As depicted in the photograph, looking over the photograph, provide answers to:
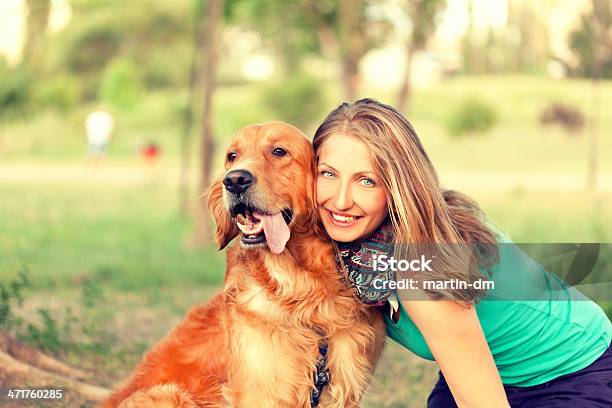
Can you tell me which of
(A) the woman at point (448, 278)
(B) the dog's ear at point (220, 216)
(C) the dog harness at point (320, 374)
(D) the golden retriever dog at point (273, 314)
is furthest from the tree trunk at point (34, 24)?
(A) the woman at point (448, 278)

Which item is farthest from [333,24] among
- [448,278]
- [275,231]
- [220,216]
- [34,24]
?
[448,278]

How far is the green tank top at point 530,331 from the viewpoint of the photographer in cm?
317

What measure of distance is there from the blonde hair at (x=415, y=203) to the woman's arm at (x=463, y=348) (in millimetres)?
54

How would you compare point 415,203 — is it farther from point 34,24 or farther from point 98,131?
point 98,131

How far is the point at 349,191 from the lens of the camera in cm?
291


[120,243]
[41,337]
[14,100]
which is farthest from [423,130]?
[41,337]

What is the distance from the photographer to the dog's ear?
3.28m

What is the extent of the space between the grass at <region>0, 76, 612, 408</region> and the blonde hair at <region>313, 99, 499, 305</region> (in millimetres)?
2090

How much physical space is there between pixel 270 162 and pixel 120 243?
921 cm

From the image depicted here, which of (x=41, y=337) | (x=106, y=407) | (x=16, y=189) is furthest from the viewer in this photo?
(x=16, y=189)

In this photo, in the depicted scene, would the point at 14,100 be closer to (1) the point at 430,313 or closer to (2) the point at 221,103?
(2) the point at 221,103

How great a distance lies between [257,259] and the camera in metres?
3.27

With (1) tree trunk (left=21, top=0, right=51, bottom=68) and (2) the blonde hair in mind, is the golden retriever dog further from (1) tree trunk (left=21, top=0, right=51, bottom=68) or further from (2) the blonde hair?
(1) tree trunk (left=21, top=0, right=51, bottom=68)

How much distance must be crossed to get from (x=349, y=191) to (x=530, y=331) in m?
0.99
